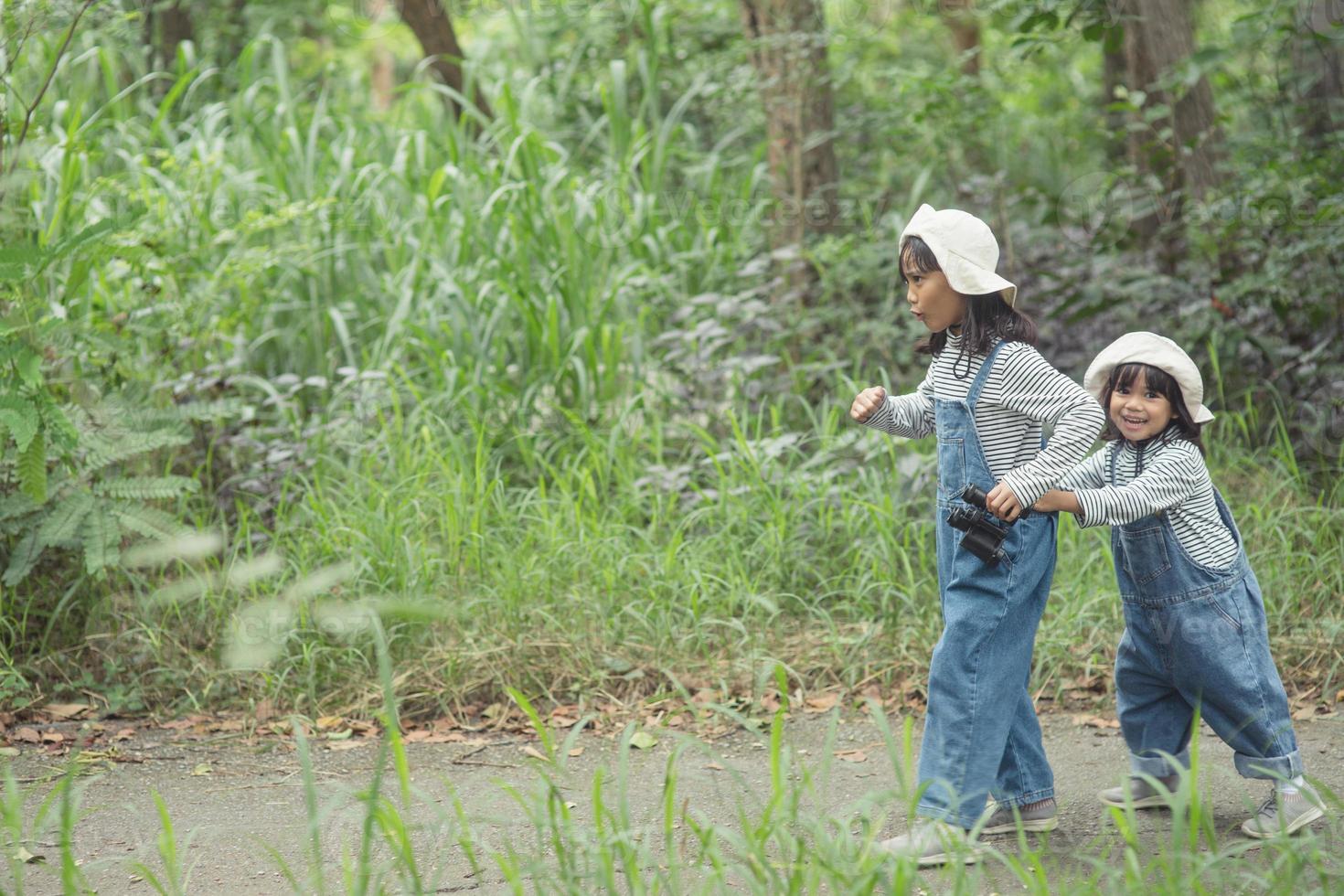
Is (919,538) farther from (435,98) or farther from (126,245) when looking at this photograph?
(435,98)

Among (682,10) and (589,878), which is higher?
(682,10)

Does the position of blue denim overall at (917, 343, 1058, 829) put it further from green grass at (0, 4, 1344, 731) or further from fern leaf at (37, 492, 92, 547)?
fern leaf at (37, 492, 92, 547)

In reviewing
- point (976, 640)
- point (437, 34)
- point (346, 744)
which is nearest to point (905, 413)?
point (976, 640)

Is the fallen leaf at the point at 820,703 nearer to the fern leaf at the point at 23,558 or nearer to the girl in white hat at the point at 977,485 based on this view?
the girl in white hat at the point at 977,485

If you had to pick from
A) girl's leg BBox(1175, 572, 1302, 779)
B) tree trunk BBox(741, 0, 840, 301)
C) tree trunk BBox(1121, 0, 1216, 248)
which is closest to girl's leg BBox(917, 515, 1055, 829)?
girl's leg BBox(1175, 572, 1302, 779)

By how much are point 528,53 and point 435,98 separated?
101 cm

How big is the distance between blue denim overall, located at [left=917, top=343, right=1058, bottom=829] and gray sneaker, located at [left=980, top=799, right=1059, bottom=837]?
0.78 ft

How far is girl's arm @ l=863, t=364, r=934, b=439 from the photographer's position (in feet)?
9.27

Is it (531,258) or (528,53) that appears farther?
(528,53)

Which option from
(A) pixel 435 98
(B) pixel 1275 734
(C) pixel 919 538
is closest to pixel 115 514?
(C) pixel 919 538

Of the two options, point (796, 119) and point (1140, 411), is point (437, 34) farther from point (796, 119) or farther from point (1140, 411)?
point (1140, 411)

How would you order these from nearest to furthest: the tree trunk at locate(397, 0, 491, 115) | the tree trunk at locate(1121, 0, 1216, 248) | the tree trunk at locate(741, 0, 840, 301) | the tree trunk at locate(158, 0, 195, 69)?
the tree trunk at locate(1121, 0, 1216, 248)
the tree trunk at locate(741, 0, 840, 301)
the tree trunk at locate(397, 0, 491, 115)
the tree trunk at locate(158, 0, 195, 69)

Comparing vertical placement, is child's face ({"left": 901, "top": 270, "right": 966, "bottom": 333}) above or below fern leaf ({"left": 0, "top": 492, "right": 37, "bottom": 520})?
above

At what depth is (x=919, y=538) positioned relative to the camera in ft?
14.2
